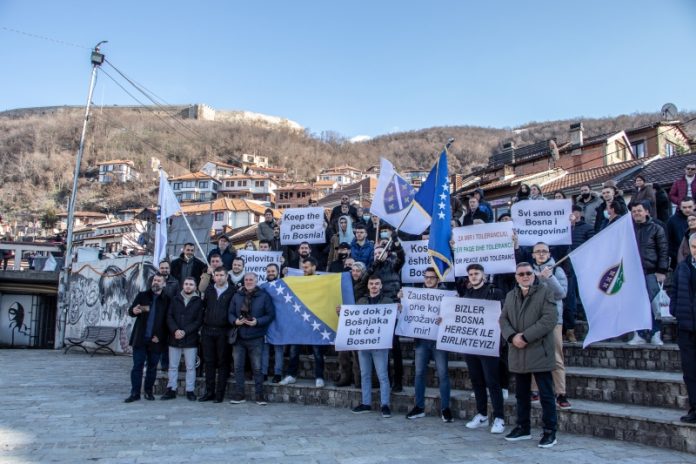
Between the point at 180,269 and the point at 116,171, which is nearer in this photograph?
the point at 180,269

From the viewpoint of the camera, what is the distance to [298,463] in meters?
5.57

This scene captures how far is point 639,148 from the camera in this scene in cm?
3450

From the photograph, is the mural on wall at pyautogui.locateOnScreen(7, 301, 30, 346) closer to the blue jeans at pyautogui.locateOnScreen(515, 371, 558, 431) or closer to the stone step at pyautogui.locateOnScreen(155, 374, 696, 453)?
the stone step at pyautogui.locateOnScreen(155, 374, 696, 453)

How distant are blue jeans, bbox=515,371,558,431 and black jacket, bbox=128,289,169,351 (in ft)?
19.7

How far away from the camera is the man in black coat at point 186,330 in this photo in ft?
30.5

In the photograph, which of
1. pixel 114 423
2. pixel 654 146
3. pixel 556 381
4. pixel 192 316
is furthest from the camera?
pixel 654 146

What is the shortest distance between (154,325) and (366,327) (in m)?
3.82

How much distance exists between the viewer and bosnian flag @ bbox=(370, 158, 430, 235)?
10.4 meters

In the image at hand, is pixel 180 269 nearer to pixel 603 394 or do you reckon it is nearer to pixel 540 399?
pixel 540 399

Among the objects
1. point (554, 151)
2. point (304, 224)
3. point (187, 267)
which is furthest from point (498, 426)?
point (554, 151)

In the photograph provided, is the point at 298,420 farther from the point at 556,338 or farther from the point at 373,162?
the point at 373,162

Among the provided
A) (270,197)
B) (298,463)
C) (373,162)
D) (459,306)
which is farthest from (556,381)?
(373,162)

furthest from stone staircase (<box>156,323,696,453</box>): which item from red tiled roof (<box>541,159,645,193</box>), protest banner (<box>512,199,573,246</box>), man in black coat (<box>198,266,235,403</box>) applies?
red tiled roof (<box>541,159,645,193</box>)

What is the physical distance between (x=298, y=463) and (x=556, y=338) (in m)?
3.58
